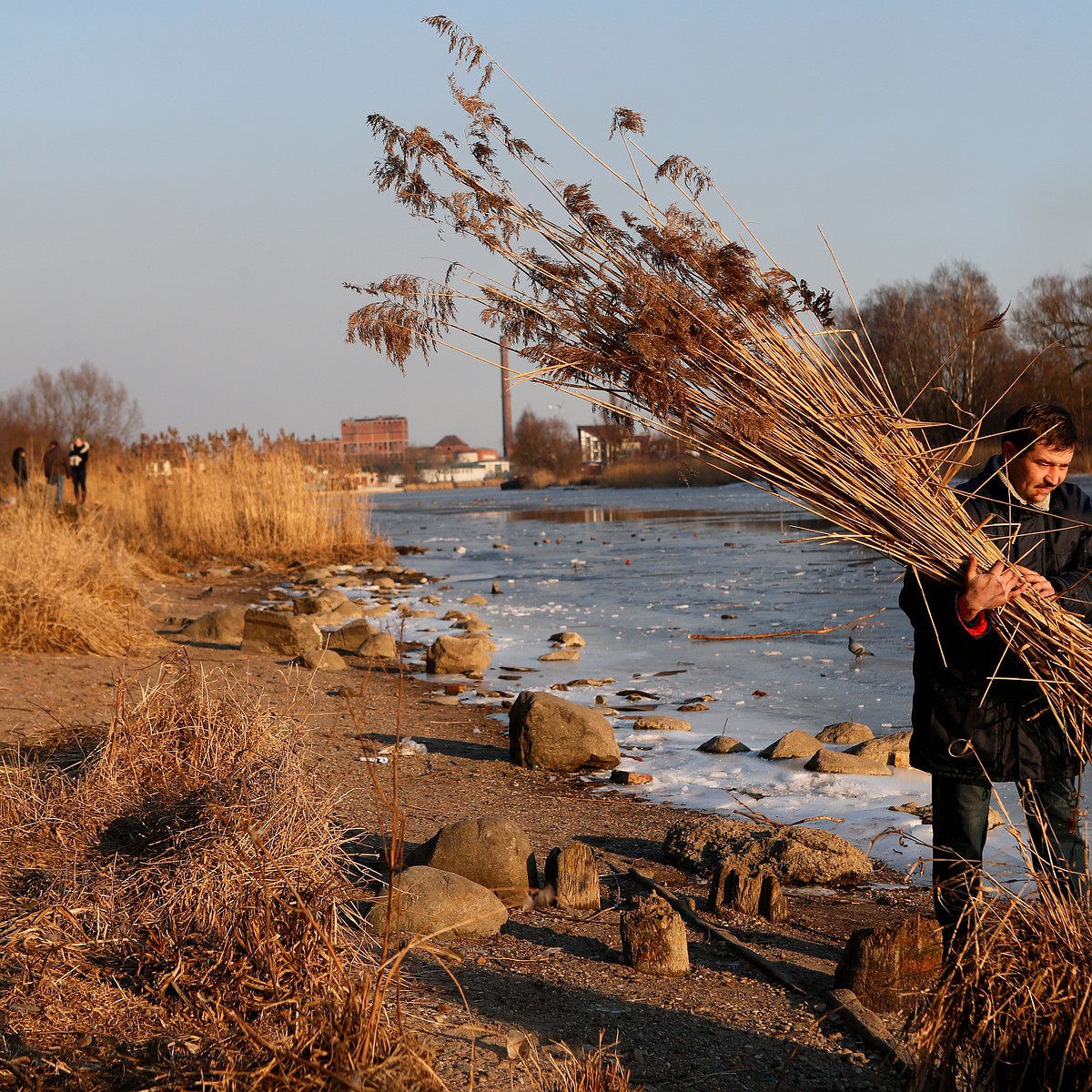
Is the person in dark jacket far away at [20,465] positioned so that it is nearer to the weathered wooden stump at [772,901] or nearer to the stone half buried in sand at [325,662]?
the stone half buried in sand at [325,662]

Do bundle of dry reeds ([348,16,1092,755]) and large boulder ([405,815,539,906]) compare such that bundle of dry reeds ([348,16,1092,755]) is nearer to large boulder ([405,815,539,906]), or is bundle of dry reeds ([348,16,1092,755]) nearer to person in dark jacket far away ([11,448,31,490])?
large boulder ([405,815,539,906])

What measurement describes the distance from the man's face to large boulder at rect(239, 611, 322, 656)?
629cm

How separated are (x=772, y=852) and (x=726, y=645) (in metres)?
5.53

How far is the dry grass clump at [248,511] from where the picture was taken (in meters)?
17.0

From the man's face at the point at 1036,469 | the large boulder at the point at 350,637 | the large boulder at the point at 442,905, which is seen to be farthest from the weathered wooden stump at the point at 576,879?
the large boulder at the point at 350,637

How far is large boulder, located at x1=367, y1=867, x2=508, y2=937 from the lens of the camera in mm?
3068

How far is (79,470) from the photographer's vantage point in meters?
18.4

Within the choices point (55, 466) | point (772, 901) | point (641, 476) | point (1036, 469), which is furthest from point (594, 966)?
point (641, 476)

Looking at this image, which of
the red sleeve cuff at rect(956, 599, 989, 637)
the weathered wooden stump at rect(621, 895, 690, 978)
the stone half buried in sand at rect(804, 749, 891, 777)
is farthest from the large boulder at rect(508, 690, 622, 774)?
the red sleeve cuff at rect(956, 599, 989, 637)

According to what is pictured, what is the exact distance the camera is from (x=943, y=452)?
2824 millimetres

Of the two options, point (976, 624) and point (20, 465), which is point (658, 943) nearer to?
point (976, 624)

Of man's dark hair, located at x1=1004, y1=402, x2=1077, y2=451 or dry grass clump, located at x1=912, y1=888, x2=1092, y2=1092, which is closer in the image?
dry grass clump, located at x1=912, y1=888, x2=1092, y2=1092

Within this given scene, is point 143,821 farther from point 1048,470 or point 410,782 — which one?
point 1048,470

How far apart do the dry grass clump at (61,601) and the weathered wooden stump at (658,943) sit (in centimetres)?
A: 552
